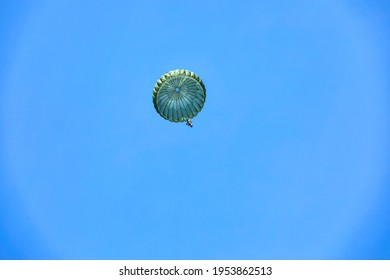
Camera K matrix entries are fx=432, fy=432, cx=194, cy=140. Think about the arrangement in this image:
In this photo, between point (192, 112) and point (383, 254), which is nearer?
point (192, 112)
